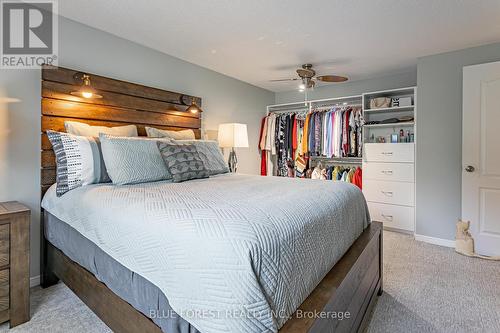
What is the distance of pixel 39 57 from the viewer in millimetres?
2207

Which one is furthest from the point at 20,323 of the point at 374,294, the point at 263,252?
the point at 374,294

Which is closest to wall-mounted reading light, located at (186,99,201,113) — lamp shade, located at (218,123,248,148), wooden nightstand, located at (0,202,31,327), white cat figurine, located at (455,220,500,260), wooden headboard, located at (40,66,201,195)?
wooden headboard, located at (40,66,201,195)

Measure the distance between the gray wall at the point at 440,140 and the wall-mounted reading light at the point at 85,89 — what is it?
11.8ft

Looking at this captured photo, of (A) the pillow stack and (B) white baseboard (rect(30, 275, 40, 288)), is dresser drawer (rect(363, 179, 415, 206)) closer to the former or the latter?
(A) the pillow stack

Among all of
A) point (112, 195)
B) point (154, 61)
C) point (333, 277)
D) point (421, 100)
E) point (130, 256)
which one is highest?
point (154, 61)

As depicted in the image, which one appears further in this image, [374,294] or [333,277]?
[374,294]

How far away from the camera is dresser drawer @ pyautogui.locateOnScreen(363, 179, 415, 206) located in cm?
352

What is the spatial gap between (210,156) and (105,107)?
110cm

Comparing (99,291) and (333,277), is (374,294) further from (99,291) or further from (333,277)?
(99,291)

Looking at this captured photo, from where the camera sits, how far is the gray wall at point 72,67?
6.78 feet

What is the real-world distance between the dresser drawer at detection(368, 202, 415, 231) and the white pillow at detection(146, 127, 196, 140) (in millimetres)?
2705

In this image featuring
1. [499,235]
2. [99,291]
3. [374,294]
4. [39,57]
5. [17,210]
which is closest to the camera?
[99,291]

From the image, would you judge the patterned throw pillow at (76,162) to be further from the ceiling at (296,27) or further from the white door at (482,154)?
the white door at (482,154)

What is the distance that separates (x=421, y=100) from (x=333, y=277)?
2.93 metres
